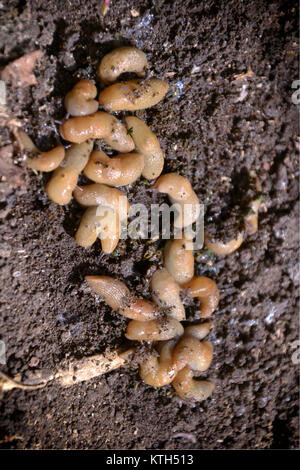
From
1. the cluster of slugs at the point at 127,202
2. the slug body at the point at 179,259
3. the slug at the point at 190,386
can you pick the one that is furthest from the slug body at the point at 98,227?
the slug at the point at 190,386

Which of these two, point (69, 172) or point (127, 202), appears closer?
point (69, 172)

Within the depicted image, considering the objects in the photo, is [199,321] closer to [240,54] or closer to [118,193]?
[118,193]

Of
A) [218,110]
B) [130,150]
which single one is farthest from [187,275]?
[218,110]

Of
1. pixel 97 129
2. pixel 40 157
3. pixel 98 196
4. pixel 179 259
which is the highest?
pixel 97 129

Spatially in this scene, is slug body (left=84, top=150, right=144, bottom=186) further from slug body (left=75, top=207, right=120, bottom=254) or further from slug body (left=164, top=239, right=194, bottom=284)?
slug body (left=164, top=239, right=194, bottom=284)

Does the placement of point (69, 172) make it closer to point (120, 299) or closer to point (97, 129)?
point (97, 129)

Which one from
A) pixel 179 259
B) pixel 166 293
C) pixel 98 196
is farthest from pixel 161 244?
pixel 98 196
